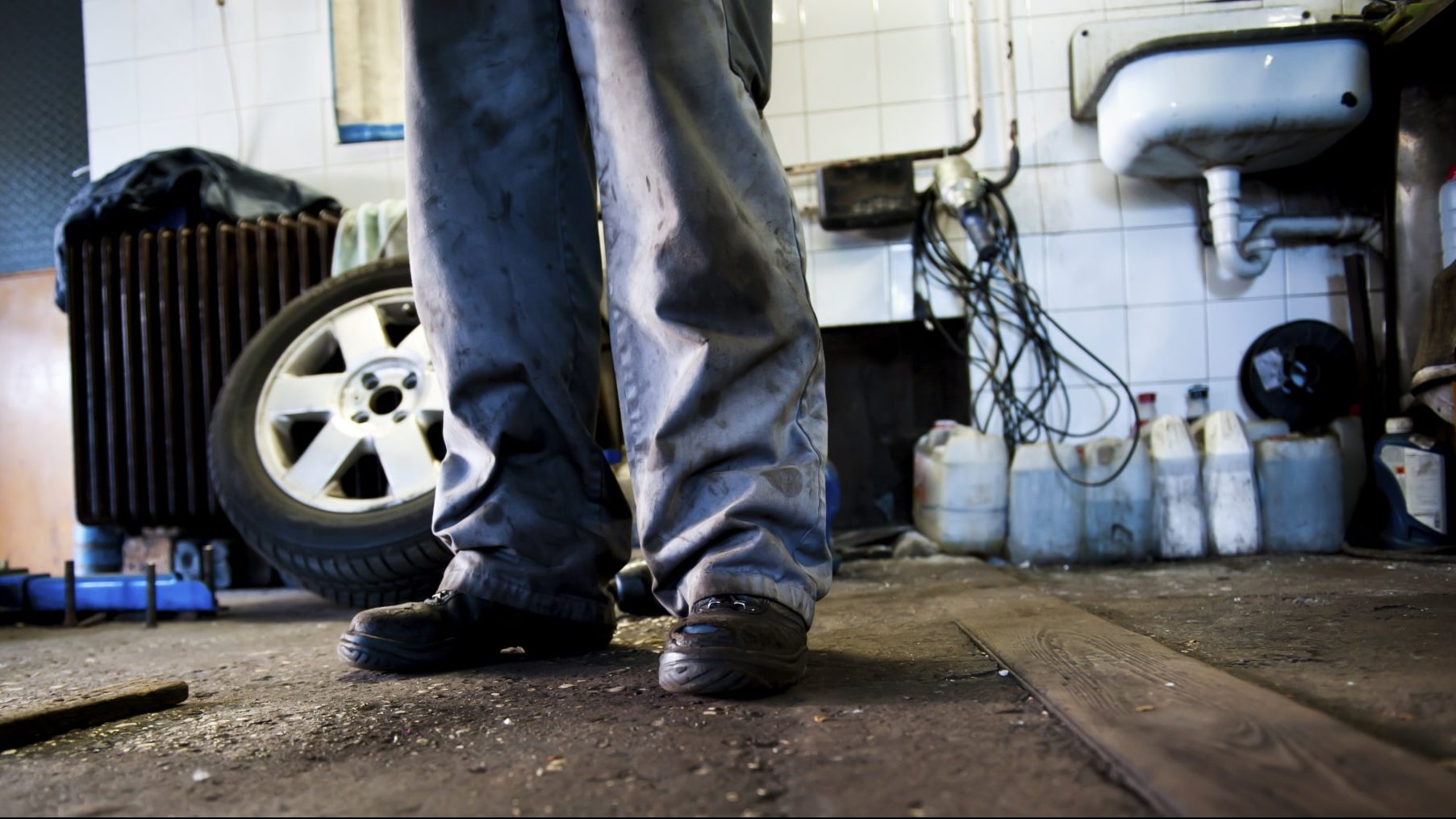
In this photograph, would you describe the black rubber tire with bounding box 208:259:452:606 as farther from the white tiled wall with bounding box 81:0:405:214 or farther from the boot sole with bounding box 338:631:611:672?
the white tiled wall with bounding box 81:0:405:214

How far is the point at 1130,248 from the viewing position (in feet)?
7.75

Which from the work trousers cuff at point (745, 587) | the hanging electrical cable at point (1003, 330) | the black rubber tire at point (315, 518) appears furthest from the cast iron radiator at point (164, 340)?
the work trousers cuff at point (745, 587)

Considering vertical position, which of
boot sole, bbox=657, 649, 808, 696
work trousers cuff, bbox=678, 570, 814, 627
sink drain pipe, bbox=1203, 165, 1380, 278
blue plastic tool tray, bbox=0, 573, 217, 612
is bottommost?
blue plastic tool tray, bbox=0, 573, 217, 612

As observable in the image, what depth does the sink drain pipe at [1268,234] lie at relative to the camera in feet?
7.16

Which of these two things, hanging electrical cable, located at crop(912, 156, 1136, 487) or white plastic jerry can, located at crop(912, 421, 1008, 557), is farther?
hanging electrical cable, located at crop(912, 156, 1136, 487)

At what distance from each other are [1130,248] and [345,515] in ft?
6.57

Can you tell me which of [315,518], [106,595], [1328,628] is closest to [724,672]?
[1328,628]

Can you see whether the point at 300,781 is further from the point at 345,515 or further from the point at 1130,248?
the point at 1130,248

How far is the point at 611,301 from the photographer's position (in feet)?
3.05

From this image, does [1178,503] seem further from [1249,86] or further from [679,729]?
[679,729]

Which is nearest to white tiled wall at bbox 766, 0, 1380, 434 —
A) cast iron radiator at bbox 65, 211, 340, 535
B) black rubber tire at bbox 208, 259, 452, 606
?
black rubber tire at bbox 208, 259, 452, 606

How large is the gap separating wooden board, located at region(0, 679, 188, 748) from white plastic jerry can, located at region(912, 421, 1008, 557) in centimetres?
173

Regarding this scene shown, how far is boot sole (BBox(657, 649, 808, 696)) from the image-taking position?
0.71m

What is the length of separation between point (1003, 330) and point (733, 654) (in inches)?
73.5
